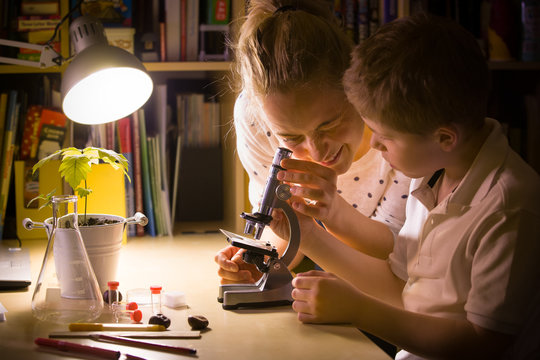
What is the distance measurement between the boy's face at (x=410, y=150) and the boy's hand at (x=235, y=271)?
0.43 metres

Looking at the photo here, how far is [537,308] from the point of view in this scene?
0.92 metres

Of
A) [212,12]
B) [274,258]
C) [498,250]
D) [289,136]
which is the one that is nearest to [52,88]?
[212,12]

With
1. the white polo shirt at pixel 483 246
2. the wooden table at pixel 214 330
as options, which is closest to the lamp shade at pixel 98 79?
the wooden table at pixel 214 330

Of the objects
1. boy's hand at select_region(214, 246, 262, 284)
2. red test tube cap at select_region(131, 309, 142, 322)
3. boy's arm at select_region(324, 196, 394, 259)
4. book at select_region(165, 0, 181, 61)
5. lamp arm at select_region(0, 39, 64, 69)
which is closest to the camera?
red test tube cap at select_region(131, 309, 142, 322)

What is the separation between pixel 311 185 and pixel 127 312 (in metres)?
0.46

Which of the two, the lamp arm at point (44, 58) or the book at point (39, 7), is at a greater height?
the book at point (39, 7)

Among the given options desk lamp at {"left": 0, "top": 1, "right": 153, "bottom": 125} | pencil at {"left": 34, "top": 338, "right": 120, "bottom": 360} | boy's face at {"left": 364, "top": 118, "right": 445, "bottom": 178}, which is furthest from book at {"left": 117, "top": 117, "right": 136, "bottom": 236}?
boy's face at {"left": 364, "top": 118, "right": 445, "bottom": 178}

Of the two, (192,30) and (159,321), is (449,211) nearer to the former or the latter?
(159,321)

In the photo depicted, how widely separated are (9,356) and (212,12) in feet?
4.62

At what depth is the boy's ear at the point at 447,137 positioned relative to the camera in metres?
1.03

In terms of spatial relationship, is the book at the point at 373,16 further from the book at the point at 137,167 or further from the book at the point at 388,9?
the book at the point at 137,167

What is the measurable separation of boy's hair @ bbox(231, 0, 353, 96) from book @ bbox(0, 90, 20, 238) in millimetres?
951

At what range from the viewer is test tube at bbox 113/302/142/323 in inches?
44.9

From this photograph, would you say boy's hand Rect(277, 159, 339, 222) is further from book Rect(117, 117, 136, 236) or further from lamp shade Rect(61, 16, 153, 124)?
book Rect(117, 117, 136, 236)
